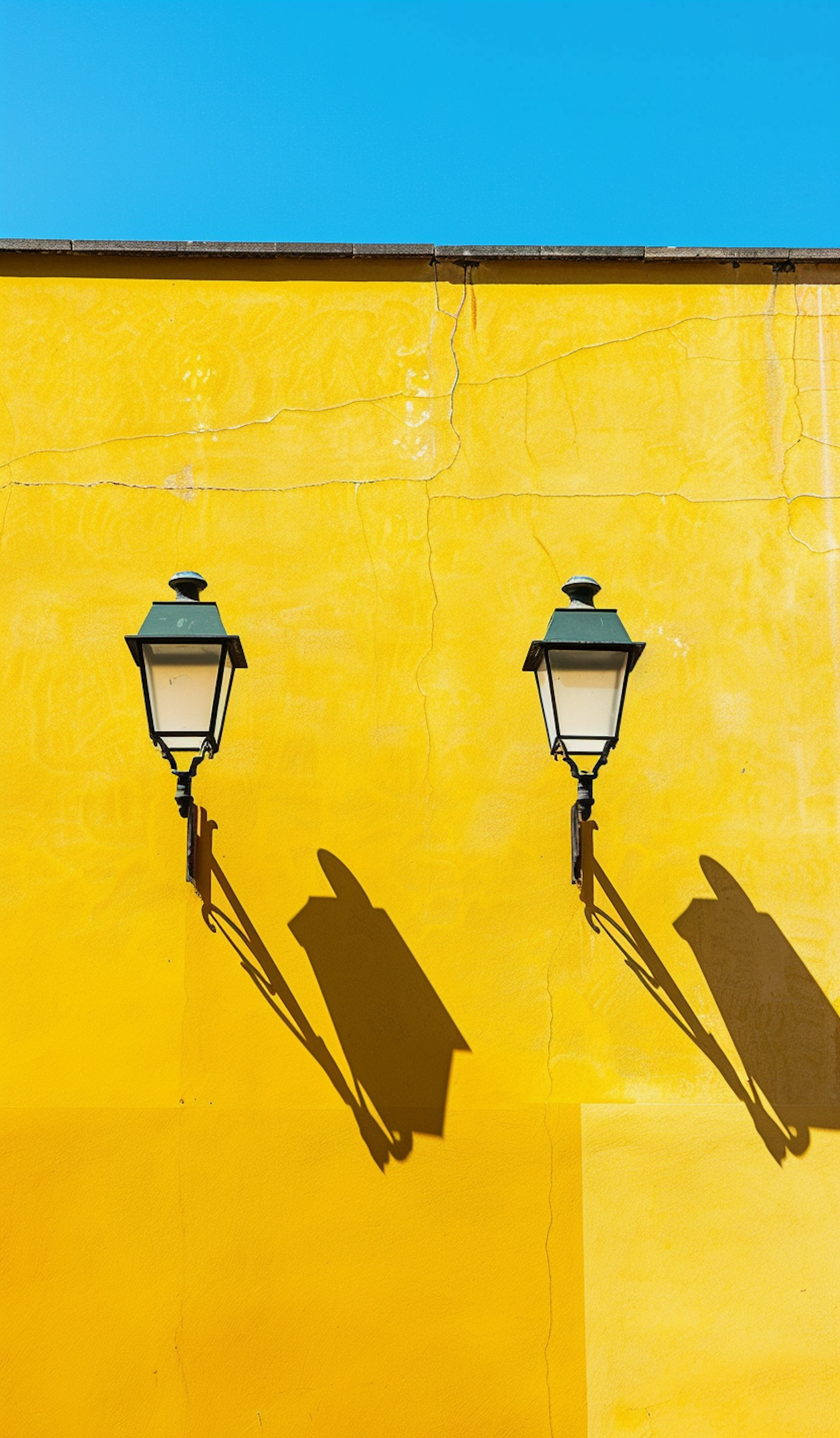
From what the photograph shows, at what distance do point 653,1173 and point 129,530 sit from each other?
2.98 metres

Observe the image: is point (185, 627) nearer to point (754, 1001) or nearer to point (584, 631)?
point (584, 631)

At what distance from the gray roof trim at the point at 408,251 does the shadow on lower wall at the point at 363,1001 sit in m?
2.25

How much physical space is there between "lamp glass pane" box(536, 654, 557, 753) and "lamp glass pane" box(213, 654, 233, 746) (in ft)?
3.20

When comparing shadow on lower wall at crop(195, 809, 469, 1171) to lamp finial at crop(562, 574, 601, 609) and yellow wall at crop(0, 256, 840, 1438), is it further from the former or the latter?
lamp finial at crop(562, 574, 601, 609)

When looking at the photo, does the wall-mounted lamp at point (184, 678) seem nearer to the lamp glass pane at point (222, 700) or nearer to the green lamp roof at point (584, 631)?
the lamp glass pane at point (222, 700)

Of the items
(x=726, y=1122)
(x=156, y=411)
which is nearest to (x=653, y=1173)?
(x=726, y=1122)

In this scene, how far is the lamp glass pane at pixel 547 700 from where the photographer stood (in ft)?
10.5

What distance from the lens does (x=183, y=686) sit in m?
3.13

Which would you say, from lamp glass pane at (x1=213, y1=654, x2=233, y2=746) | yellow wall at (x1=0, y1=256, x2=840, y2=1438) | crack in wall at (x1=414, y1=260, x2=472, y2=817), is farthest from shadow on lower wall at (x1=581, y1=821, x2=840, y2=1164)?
lamp glass pane at (x1=213, y1=654, x2=233, y2=746)

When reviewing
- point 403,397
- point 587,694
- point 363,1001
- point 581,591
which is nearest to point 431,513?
point 403,397

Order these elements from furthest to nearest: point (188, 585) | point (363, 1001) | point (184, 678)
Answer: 1. point (363, 1001)
2. point (188, 585)
3. point (184, 678)

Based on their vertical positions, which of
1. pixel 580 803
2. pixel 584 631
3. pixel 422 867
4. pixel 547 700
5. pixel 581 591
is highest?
pixel 581 591

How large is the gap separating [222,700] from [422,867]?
3.27 ft

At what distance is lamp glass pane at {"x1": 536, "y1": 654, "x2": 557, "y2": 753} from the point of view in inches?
126
